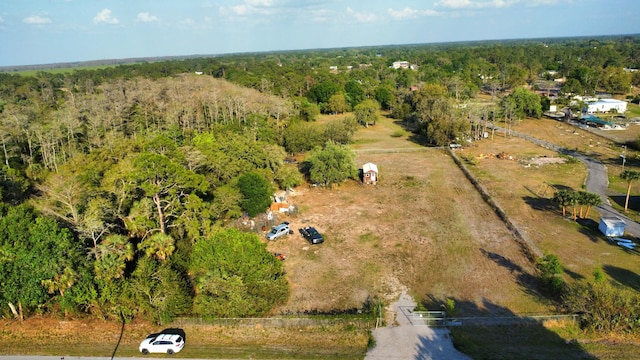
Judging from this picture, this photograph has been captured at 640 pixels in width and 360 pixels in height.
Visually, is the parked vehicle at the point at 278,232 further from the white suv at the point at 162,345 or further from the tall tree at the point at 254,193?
the white suv at the point at 162,345

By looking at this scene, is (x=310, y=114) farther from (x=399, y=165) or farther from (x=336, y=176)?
(x=336, y=176)

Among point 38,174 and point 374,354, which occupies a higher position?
point 38,174

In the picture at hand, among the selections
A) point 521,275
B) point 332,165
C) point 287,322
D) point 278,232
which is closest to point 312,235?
point 278,232

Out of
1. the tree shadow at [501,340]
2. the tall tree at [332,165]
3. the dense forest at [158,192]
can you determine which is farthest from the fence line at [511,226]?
the dense forest at [158,192]

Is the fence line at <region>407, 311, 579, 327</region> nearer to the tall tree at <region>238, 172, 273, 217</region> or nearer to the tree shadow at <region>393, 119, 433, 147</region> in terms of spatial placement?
the tall tree at <region>238, 172, 273, 217</region>

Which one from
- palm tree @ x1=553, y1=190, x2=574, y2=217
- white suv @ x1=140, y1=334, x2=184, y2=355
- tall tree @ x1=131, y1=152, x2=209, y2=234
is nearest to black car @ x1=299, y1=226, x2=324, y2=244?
tall tree @ x1=131, y1=152, x2=209, y2=234

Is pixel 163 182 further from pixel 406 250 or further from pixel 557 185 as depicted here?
pixel 557 185

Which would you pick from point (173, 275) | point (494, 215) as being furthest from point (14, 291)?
point (494, 215)
